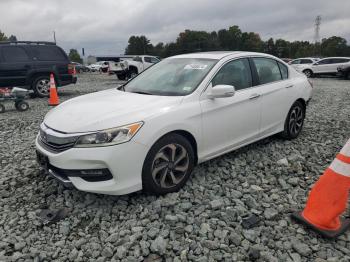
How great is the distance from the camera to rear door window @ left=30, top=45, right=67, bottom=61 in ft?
34.0

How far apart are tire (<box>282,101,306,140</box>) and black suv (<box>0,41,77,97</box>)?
27.2 ft

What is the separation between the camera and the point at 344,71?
18.8 meters

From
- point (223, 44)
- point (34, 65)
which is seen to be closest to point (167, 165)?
point (34, 65)

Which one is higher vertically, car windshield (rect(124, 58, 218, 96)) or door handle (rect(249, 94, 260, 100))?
car windshield (rect(124, 58, 218, 96))

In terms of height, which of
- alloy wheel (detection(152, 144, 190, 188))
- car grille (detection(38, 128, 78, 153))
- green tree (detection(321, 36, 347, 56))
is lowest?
alloy wheel (detection(152, 144, 190, 188))

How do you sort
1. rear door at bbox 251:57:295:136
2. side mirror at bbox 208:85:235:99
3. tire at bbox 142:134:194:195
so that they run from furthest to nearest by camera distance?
rear door at bbox 251:57:295:136
side mirror at bbox 208:85:235:99
tire at bbox 142:134:194:195

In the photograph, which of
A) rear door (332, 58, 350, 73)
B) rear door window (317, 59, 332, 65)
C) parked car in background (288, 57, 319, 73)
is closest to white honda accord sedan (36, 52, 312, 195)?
rear door (332, 58, 350, 73)

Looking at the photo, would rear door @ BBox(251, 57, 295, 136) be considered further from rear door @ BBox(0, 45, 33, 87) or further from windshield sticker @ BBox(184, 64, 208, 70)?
rear door @ BBox(0, 45, 33, 87)

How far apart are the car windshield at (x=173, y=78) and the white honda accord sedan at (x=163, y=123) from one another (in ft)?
0.05

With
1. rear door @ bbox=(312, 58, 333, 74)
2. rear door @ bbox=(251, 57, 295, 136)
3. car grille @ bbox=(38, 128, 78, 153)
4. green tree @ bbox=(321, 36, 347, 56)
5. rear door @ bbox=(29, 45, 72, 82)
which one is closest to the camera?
car grille @ bbox=(38, 128, 78, 153)

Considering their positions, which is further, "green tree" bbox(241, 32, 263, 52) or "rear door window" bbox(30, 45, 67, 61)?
"green tree" bbox(241, 32, 263, 52)

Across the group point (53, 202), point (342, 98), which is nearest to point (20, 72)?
point (53, 202)

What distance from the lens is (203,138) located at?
12.0 ft

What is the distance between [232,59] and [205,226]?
7.62 feet
